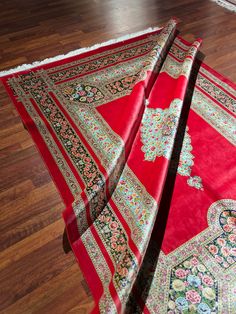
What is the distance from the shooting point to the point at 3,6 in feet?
9.87

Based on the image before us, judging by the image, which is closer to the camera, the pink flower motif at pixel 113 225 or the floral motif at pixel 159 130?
the pink flower motif at pixel 113 225

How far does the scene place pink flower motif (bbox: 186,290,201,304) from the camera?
1.10 metres

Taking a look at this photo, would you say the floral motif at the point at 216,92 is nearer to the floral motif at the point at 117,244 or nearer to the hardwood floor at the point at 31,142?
the hardwood floor at the point at 31,142

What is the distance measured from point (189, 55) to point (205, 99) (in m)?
0.36

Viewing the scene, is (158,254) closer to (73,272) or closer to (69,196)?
(73,272)

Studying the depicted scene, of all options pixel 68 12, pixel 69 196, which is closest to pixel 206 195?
pixel 69 196

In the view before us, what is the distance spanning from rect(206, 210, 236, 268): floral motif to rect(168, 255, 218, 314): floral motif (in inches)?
3.3

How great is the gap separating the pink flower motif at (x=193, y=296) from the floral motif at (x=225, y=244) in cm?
17

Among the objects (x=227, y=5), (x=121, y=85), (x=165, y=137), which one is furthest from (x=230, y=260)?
(x=227, y=5)

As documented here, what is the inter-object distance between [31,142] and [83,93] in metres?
0.53

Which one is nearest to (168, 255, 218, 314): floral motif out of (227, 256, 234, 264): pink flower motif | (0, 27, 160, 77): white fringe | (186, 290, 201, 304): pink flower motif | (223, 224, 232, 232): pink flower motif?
(186, 290, 201, 304): pink flower motif

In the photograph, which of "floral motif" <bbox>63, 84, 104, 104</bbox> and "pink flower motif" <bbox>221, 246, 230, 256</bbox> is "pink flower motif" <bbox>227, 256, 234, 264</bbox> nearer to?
"pink flower motif" <bbox>221, 246, 230, 256</bbox>

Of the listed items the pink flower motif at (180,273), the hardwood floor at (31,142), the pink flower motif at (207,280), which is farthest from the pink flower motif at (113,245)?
the pink flower motif at (207,280)

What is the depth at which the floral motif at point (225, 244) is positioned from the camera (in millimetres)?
1216
